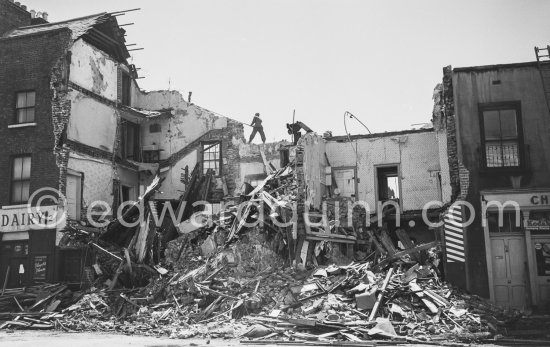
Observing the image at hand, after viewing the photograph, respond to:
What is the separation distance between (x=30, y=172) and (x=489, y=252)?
16982mm

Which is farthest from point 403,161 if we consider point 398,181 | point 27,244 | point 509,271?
point 27,244

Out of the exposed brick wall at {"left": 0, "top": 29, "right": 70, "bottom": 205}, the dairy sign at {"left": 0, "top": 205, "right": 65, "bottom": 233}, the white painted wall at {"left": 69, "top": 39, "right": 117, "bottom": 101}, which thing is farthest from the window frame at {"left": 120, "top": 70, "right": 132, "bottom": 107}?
the dairy sign at {"left": 0, "top": 205, "right": 65, "bottom": 233}

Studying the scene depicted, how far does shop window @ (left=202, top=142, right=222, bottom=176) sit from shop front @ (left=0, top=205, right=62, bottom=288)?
7.86 m

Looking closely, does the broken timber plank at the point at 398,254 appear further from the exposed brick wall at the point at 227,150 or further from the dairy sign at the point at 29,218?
the dairy sign at the point at 29,218

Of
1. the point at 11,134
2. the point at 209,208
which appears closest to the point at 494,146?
the point at 209,208

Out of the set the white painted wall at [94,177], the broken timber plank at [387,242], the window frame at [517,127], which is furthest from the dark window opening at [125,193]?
the window frame at [517,127]

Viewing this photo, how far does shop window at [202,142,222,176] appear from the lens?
26.2 m

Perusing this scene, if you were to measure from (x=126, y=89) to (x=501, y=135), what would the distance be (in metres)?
18.0

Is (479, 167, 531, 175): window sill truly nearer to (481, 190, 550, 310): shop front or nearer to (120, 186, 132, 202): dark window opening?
(481, 190, 550, 310): shop front

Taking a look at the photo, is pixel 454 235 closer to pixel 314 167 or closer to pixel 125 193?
pixel 314 167

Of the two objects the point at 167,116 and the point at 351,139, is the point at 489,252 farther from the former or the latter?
the point at 167,116

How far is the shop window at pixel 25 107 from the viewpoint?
71.6 ft

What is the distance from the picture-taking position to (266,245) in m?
17.7

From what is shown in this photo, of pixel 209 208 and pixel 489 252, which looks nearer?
pixel 489 252
